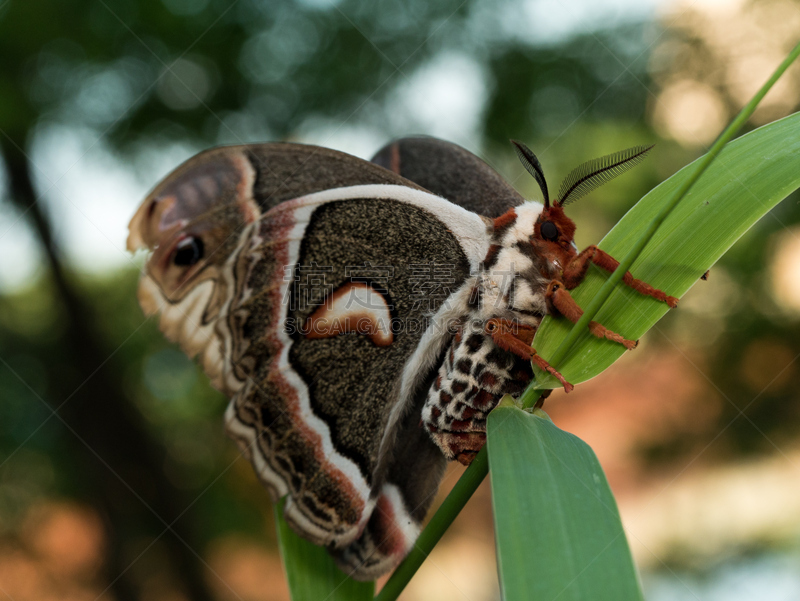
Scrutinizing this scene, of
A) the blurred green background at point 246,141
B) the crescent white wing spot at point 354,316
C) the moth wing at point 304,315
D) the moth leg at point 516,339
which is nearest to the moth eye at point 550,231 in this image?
the moth leg at point 516,339

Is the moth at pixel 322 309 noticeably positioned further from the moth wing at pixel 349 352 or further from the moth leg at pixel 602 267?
the moth leg at pixel 602 267

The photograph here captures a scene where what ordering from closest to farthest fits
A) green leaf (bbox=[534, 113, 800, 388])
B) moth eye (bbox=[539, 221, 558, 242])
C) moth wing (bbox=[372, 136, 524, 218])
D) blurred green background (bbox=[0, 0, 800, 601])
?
green leaf (bbox=[534, 113, 800, 388]) < moth eye (bbox=[539, 221, 558, 242]) < moth wing (bbox=[372, 136, 524, 218]) < blurred green background (bbox=[0, 0, 800, 601])

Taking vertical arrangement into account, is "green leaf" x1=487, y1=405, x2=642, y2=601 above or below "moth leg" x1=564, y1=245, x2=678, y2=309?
below

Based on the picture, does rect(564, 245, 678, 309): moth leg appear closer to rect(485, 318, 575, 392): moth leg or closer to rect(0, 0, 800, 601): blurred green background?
rect(485, 318, 575, 392): moth leg

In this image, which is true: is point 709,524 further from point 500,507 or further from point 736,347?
point 500,507

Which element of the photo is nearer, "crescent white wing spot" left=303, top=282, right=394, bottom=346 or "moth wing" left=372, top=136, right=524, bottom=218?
"crescent white wing spot" left=303, top=282, right=394, bottom=346

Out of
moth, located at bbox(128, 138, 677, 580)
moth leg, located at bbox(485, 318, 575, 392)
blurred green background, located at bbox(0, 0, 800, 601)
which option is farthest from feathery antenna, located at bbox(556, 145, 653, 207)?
blurred green background, located at bbox(0, 0, 800, 601)
